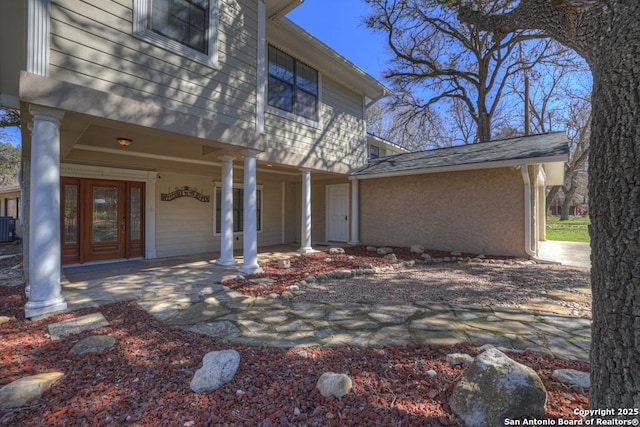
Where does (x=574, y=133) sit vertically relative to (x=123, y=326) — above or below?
above

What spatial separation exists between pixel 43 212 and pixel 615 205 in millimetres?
4951

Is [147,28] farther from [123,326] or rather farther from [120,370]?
[120,370]

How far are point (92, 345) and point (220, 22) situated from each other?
5.18 meters

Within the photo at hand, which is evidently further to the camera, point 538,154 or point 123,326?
point 538,154

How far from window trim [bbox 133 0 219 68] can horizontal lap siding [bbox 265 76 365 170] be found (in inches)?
78.1

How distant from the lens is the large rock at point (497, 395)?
1675 millimetres

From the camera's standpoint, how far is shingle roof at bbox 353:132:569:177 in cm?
670

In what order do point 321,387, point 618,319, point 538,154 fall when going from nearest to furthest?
point 618,319, point 321,387, point 538,154

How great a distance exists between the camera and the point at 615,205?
1282 mm

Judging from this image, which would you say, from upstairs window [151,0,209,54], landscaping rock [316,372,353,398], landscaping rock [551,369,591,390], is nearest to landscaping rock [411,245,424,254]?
landscaping rock [551,369,591,390]

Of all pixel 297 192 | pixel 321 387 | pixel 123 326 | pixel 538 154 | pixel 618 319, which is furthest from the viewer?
pixel 297 192

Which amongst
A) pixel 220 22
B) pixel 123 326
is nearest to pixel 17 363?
pixel 123 326

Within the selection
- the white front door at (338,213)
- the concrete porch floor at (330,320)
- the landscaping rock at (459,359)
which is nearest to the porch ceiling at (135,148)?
the concrete porch floor at (330,320)

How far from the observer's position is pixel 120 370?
2.33 meters
